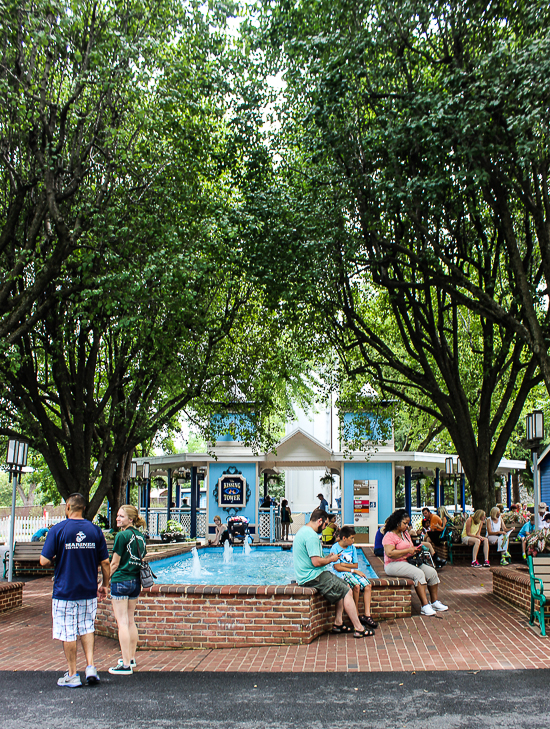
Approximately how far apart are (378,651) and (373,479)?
15.5 m

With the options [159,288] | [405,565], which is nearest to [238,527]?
[159,288]

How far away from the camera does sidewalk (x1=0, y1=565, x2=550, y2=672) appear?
664cm

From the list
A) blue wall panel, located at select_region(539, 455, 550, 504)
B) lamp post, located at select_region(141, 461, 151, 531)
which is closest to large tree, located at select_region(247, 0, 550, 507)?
blue wall panel, located at select_region(539, 455, 550, 504)

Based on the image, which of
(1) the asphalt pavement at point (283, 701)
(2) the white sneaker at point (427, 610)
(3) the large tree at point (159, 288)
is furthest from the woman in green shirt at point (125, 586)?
(3) the large tree at point (159, 288)

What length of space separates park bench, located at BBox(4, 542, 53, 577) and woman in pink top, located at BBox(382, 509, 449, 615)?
9.91 meters

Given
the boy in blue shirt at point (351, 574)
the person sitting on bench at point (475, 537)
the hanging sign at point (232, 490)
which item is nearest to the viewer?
the boy in blue shirt at point (351, 574)

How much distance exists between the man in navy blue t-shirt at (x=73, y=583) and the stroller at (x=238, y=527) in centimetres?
1531

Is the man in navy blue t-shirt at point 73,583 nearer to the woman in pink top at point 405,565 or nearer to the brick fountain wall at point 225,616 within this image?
the brick fountain wall at point 225,616

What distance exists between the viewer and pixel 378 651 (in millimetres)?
7180

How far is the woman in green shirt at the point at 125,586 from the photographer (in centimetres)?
643

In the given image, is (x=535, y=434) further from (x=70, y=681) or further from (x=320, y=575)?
(x=70, y=681)

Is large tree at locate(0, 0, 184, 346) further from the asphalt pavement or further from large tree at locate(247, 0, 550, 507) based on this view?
the asphalt pavement

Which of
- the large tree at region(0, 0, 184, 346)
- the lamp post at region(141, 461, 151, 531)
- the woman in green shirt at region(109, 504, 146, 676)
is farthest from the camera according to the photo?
the lamp post at region(141, 461, 151, 531)

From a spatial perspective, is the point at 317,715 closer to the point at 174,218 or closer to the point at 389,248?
the point at 389,248
